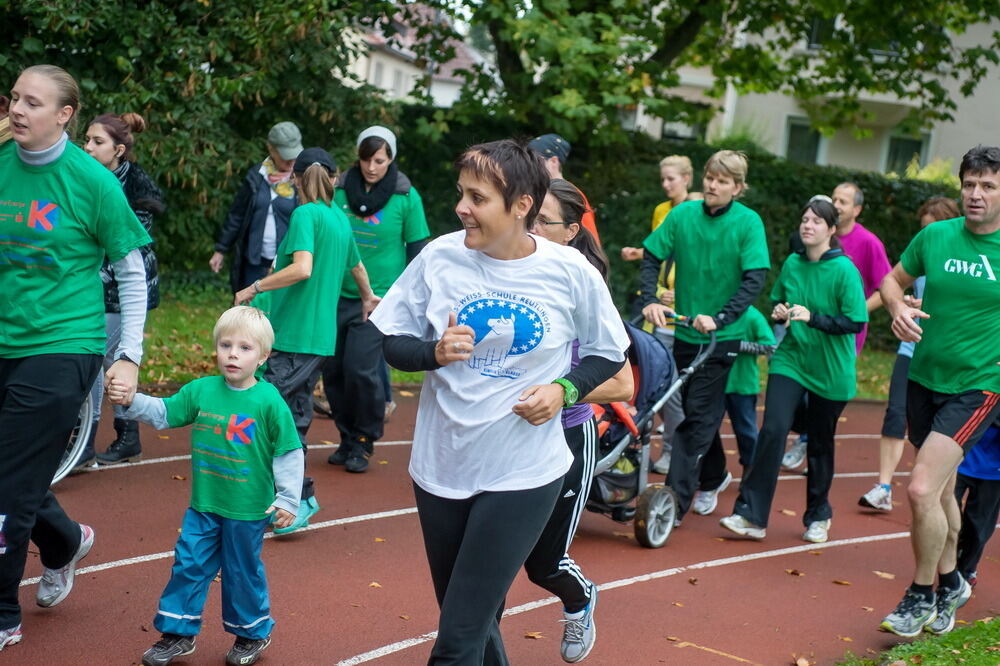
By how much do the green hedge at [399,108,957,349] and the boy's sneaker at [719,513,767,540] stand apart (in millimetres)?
11273

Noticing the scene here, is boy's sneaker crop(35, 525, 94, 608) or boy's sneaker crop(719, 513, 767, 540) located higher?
boy's sneaker crop(35, 525, 94, 608)

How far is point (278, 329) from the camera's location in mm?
7629

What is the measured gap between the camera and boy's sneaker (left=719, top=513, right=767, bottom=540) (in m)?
8.37

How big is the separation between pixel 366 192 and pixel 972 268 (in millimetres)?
4332

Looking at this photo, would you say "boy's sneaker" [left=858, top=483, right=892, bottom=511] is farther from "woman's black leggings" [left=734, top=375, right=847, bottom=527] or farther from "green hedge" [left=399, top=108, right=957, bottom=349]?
"green hedge" [left=399, top=108, right=957, bottom=349]

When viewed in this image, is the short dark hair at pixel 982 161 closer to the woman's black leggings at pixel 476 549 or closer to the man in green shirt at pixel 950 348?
the man in green shirt at pixel 950 348

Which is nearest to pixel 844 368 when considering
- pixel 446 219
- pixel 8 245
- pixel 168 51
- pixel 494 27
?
pixel 8 245

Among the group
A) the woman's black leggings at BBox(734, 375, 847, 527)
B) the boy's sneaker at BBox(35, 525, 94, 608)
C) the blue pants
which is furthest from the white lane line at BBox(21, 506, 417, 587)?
the woman's black leggings at BBox(734, 375, 847, 527)

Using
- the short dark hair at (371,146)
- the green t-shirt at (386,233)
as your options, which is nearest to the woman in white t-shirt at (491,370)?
the short dark hair at (371,146)

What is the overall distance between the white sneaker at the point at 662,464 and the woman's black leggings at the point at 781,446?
1766 millimetres

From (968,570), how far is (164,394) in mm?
6823

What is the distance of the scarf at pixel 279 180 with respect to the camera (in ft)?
30.4

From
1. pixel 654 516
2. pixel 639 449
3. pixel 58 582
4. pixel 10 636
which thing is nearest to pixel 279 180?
pixel 639 449

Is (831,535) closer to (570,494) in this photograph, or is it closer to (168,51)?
(570,494)
